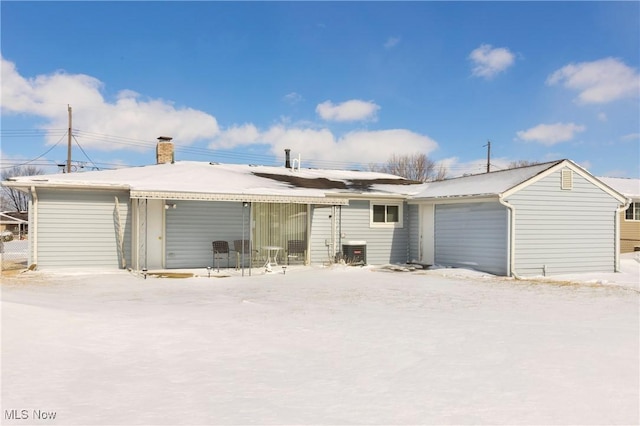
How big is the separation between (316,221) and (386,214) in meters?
2.95

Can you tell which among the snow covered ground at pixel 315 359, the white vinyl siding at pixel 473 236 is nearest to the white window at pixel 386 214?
the white vinyl siding at pixel 473 236

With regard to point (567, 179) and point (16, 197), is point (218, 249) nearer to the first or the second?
point (567, 179)

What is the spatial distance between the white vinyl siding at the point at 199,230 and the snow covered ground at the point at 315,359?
5243 mm

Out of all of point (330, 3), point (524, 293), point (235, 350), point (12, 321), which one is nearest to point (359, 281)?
point (524, 293)

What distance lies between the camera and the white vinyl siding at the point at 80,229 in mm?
13859

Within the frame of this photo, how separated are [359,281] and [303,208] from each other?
5.05 meters

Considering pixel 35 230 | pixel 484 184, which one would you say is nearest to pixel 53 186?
pixel 35 230

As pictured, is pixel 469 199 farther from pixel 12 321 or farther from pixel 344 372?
pixel 12 321

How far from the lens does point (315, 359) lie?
516 cm

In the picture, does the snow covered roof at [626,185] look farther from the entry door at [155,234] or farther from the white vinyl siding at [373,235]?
the entry door at [155,234]

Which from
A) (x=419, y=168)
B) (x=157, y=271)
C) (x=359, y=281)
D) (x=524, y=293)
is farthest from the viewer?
(x=419, y=168)

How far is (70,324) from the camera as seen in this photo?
6242 millimetres

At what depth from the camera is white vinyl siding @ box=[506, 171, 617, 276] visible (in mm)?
14414

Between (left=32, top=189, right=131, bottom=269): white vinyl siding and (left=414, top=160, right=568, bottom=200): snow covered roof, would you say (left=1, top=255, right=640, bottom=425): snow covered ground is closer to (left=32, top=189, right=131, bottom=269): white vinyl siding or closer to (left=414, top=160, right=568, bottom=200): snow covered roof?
(left=32, top=189, right=131, bottom=269): white vinyl siding
